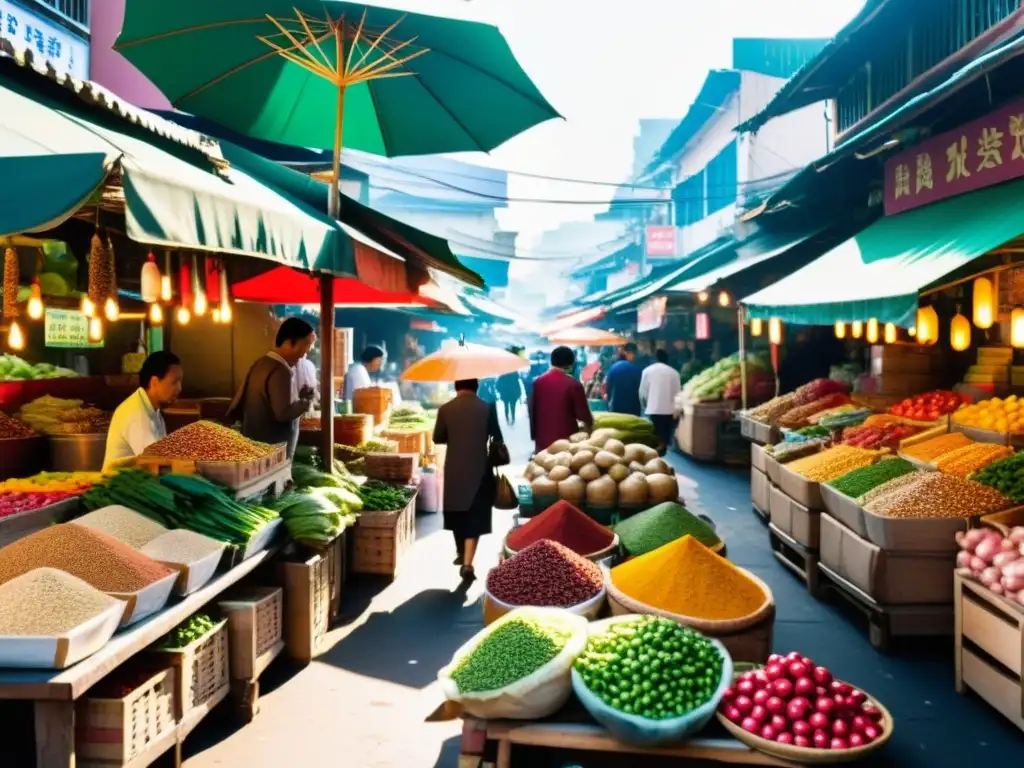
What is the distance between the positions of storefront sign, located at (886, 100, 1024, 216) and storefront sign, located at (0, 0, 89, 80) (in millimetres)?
9285

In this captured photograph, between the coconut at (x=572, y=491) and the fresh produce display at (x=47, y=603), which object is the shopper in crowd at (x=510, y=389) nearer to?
the coconut at (x=572, y=491)

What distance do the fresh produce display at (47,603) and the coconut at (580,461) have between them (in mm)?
4230

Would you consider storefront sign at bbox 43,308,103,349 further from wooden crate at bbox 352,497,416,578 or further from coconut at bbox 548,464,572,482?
coconut at bbox 548,464,572,482

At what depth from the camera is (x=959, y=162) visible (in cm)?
831

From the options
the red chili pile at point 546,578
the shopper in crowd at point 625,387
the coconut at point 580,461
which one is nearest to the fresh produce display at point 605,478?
the coconut at point 580,461

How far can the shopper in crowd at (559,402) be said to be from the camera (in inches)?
350

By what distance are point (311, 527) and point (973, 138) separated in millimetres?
7145

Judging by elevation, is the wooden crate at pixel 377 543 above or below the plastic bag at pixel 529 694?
→ below

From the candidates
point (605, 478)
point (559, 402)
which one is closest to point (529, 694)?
point (605, 478)

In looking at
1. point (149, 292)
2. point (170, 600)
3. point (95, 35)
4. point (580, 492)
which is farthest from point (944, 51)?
point (95, 35)

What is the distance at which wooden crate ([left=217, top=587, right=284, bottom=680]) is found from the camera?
15.3 feet

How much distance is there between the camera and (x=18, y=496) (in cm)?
530

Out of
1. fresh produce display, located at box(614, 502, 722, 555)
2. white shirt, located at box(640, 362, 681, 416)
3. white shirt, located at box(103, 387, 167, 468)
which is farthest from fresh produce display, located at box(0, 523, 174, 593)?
white shirt, located at box(640, 362, 681, 416)

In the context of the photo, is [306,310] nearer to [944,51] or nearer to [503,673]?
[944,51]
